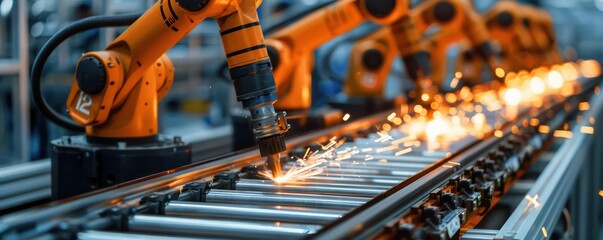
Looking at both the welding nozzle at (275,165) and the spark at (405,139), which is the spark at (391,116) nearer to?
the spark at (405,139)

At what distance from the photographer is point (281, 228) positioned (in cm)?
192

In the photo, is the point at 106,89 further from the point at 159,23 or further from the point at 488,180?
the point at 488,180

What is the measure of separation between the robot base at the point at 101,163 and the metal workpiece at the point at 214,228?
632 millimetres

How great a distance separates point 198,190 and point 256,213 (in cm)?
31

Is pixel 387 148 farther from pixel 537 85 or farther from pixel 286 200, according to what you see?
pixel 537 85

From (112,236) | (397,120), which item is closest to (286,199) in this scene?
(112,236)

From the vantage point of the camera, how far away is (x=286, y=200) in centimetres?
227

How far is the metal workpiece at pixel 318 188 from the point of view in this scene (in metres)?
2.43

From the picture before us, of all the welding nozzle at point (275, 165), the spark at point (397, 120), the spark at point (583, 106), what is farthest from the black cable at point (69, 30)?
the spark at point (583, 106)

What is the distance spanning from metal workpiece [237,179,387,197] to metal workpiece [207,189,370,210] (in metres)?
0.10

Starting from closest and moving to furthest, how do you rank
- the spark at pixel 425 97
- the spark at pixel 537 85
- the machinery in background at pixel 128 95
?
the machinery in background at pixel 128 95 → the spark at pixel 425 97 → the spark at pixel 537 85

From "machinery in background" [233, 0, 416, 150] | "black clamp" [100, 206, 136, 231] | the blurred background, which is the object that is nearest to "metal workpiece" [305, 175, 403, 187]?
"black clamp" [100, 206, 136, 231]

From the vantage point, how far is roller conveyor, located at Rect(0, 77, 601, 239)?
1893 mm

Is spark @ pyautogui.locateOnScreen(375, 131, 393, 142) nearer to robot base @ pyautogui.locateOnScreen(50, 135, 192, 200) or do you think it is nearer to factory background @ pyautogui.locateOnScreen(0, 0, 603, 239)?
factory background @ pyautogui.locateOnScreen(0, 0, 603, 239)
